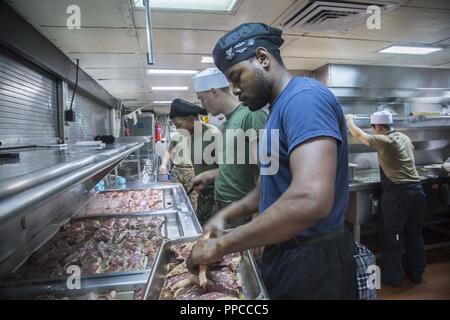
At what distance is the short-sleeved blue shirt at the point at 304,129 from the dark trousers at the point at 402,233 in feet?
10.4

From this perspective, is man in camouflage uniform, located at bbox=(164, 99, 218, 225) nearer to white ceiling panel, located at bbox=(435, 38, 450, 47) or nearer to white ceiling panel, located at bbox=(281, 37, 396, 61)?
white ceiling panel, located at bbox=(281, 37, 396, 61)

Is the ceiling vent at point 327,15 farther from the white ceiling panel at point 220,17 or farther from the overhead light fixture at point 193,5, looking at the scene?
the overhead light fixture at point 193,5

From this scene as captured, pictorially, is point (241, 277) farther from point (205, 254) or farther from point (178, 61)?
A: point (178, 61)

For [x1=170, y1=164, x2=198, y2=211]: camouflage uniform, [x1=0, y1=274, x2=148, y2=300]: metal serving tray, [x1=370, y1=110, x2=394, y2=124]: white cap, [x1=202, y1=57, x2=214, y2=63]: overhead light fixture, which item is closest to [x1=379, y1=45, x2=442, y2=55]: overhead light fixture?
[x1=370, y1=110, x2=394, y2=124]: white cap

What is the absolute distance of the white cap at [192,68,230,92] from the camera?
2.60m

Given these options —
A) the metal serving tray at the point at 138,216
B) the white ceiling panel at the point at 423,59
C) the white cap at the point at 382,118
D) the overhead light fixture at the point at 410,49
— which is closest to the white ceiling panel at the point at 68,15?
the metal serving tray at the point at 138,216

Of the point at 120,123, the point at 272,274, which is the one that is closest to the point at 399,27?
the point at 272,274

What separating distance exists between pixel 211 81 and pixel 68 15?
4.51ft

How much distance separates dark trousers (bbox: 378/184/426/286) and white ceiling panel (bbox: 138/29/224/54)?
3073mm

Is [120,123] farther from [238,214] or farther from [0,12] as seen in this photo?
[238,214]

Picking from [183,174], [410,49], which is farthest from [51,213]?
[410,49]

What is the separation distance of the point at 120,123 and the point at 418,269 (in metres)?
7.99

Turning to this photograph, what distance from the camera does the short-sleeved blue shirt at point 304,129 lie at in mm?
1015

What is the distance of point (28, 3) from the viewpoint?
2.30m
